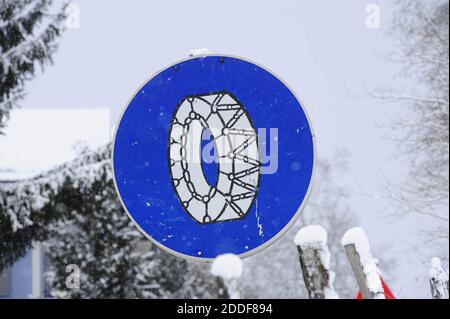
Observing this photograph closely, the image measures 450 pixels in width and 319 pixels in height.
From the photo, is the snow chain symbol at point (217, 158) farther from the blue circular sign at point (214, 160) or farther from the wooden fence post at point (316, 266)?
the wooden fence post at point (316, 266)

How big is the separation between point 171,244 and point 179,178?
5.6 inches

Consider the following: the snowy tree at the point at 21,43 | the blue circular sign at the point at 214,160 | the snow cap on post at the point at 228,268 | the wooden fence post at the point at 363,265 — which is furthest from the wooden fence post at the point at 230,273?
the snowy tree at the point at 21,43

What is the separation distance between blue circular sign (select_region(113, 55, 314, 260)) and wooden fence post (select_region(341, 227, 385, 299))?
0.48m

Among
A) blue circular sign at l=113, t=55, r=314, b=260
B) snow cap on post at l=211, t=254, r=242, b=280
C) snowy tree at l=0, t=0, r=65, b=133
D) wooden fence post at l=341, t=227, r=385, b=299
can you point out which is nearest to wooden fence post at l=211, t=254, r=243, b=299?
snow cap on post at l=211, t=254, r=242, b=280

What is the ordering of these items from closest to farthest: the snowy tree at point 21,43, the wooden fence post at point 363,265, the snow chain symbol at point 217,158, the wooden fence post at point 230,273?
1. the wooden fence post at point 230,273
2. the wooden fence post at point 363,265
3. the snow chain symbol at point 217,158
4. the snowy tree at point 21,43

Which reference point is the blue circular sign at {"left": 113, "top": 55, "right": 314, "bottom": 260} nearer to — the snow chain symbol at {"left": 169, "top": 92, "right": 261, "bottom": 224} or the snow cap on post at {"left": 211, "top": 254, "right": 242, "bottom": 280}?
the snow chain symbol at {"left": 169, "top": 92, "right": 261, "bottom": 224}

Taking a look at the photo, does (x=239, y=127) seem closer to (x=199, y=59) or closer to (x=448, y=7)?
(x=199, y=59)

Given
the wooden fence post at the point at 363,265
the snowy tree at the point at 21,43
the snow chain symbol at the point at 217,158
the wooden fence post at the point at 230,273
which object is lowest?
the wooden fence post at the point at 230,273

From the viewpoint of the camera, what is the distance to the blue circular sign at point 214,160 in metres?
1.79

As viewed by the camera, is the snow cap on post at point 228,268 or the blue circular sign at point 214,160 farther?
the blue circular sign at point 214,160

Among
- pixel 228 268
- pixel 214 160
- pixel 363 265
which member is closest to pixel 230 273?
pixel 228 268

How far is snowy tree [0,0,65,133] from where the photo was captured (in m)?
10.1

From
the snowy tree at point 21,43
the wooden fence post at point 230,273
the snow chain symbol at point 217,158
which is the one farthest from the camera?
Answer: the snowy tree at point 21,43
